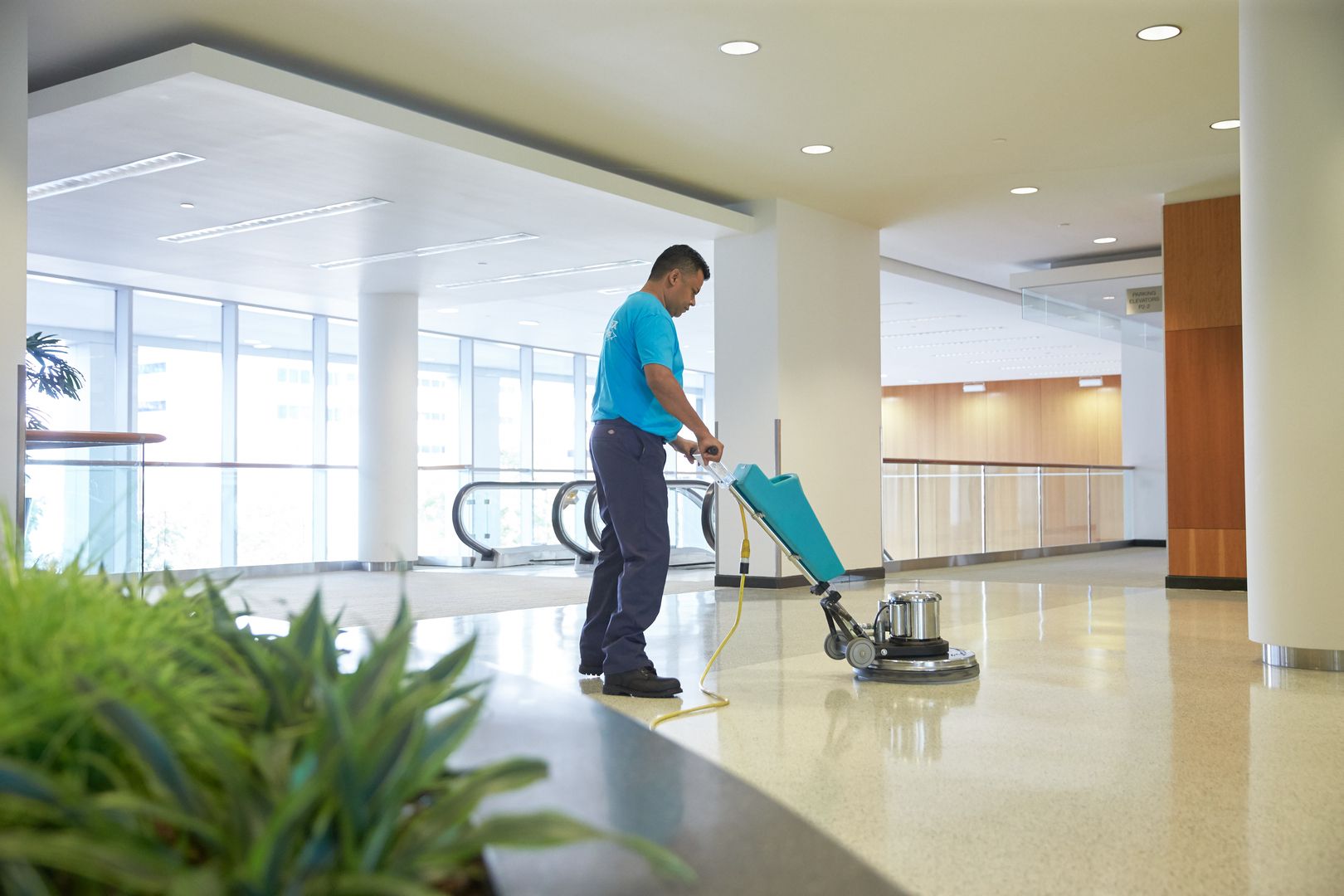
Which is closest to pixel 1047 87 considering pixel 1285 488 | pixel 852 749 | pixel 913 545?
pixel 1285 488

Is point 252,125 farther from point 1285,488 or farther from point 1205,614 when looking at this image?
point 1205,614

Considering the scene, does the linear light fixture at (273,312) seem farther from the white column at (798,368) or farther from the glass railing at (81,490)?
the glass railing at (81,490)

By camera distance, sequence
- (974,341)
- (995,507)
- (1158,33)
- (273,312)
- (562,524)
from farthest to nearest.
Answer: (974,341) < (273,312) < (995,507) < (562,524) < (1158,33)

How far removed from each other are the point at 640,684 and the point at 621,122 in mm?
3747

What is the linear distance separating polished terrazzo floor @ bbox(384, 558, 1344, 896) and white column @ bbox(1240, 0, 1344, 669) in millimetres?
296

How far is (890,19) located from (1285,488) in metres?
2.50

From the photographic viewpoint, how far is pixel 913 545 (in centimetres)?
1043

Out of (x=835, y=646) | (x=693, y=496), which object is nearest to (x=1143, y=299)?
(x=693, y=496)

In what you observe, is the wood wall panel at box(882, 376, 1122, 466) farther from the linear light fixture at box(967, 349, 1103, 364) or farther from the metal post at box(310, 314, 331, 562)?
the metal post at box(310, 314, 331, 562)

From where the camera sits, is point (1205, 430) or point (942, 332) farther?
point (942, 332)

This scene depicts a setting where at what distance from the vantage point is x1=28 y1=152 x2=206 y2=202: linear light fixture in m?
6.07

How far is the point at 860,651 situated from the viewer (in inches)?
162

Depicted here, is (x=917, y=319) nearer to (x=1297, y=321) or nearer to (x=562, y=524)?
(x=562, y=524)

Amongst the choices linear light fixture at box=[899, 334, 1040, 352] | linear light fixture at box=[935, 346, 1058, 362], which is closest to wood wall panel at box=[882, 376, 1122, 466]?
linear light fixture at box=[935, 346, 1058, 362]
